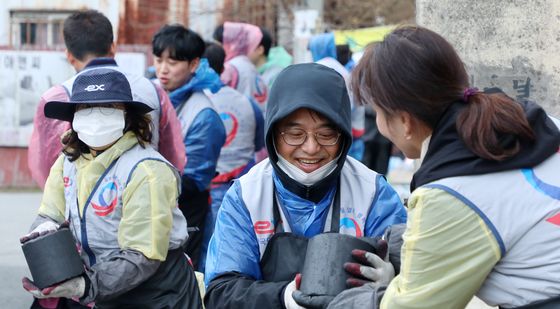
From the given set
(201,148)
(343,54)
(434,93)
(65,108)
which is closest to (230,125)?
(201,148)

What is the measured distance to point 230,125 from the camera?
718cm

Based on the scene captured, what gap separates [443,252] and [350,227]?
2.71ft

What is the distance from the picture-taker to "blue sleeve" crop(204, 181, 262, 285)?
10.4 feet

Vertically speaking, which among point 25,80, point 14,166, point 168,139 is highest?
point 168,139

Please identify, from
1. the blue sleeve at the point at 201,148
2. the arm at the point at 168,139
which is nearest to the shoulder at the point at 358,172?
the arm at the point at 168,139

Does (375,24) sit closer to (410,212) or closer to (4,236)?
(4,236)

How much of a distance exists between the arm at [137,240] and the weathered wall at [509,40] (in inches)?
69.3

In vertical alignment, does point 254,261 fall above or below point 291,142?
below

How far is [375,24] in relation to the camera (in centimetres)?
2089

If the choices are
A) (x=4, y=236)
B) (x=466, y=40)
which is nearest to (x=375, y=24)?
(x=4, y=236)

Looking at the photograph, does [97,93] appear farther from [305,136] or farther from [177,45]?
[177,45]

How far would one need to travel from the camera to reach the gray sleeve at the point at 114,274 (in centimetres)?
→ 384

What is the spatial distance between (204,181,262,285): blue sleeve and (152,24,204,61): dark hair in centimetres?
321

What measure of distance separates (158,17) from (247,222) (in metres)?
11.4
